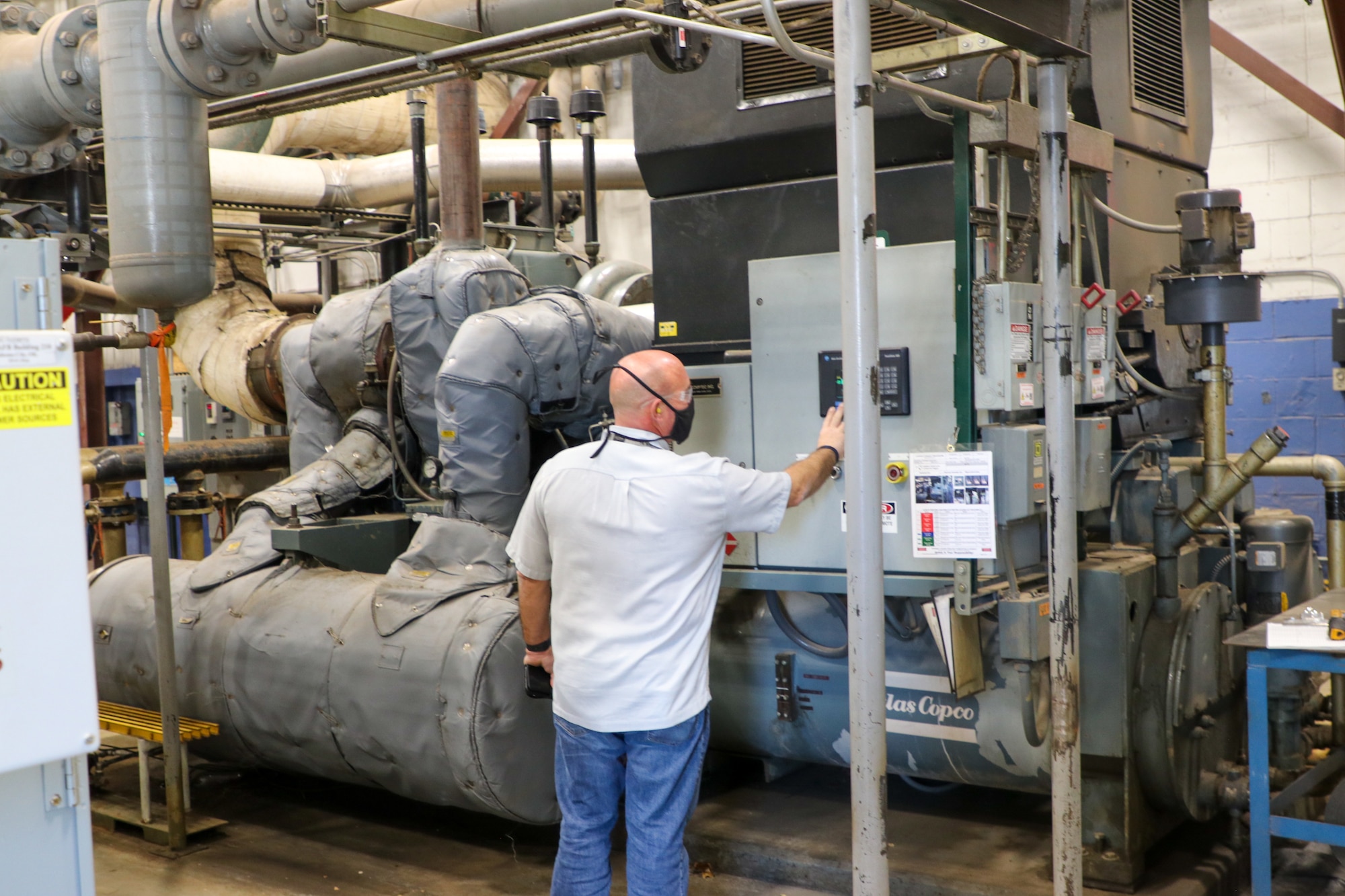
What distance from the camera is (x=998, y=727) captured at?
3141 mm

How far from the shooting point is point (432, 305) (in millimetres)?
3955

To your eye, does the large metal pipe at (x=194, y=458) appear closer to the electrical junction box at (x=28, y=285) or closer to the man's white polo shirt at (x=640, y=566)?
the man's white polo shirt at (x=640, y=566)

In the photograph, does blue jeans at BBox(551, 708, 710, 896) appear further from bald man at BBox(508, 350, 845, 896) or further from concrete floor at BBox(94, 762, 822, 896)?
concrete floor at BBox(94, 762, 822, 896)

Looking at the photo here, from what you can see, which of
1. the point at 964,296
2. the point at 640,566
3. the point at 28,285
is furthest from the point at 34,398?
the point at 964,296

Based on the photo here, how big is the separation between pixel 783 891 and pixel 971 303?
5.41ft

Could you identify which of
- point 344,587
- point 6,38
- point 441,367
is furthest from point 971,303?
point 6,38

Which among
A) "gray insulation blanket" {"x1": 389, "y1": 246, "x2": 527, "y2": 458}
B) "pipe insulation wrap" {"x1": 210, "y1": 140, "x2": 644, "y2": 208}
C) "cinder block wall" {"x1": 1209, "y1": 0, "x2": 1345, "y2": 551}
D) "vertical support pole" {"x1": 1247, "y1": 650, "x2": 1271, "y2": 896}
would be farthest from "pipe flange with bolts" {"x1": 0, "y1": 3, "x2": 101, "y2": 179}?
"cinder block wall" {"x1": 1209, "y1": 0, "x2": 1345, "y2": 551}

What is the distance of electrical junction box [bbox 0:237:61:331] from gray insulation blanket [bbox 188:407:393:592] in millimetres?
2421

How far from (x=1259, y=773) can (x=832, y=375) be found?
1329 mm

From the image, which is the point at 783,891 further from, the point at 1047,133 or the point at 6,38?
the point at 6,38

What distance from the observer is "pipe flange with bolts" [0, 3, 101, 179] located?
2986mm

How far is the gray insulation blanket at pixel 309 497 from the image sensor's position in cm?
→ 404

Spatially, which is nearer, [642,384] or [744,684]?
[642,384]

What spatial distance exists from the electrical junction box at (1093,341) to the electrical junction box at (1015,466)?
229 mm
